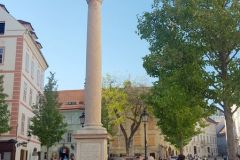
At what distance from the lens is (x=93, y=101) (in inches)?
649

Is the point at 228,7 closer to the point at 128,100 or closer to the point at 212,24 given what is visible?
the point at 212,24

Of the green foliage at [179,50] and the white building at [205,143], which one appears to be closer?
the green foliage at [179,50]

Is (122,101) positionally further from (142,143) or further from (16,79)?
(16,79)

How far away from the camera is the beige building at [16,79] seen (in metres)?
35.0

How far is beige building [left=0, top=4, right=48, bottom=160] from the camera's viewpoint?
115 feet

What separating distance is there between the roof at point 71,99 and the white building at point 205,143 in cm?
3402

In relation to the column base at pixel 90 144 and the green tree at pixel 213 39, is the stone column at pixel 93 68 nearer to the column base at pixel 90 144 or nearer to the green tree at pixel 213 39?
the column base at pixel 90 144

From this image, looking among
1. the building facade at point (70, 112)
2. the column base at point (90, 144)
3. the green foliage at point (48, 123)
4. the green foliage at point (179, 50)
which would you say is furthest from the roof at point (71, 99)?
the column base at point (90, 144)

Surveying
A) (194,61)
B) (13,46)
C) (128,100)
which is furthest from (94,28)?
(128,100)

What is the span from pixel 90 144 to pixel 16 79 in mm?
22660

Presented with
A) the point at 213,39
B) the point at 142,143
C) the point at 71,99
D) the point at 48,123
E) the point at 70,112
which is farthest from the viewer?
the point at 71,99

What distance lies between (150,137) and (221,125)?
67.7 m

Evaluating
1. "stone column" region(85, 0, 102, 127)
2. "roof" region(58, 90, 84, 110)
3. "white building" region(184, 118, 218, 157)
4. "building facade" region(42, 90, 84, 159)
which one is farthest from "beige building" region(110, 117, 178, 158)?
"stone column" region(85, 0, 102, 127)

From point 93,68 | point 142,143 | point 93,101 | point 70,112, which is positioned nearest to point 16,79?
point 93,68
